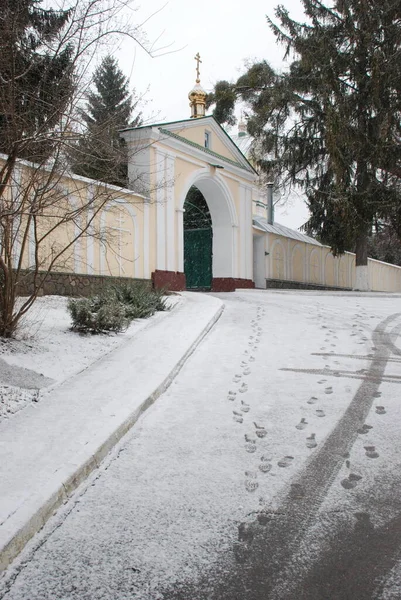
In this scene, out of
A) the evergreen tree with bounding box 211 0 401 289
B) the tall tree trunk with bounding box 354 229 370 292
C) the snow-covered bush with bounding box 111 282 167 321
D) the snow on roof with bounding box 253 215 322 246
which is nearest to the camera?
the snow-covered bush with bounding box 111 282 167 321

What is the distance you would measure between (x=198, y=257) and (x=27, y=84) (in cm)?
1745

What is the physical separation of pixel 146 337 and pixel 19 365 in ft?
8.51

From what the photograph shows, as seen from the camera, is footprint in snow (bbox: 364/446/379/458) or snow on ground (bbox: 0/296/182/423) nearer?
footprint in snow (bbox: 364/446/379/458)

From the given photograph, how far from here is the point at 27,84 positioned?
7141mm

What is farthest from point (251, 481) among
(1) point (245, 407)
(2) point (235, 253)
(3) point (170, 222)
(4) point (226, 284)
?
(2) point (235, 253)

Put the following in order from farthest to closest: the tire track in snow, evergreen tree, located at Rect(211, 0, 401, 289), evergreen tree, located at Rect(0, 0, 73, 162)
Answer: evergreen tree, located at Rect(211, 0, 401, 289)
evergreen tree, located at Rect(0, 0, 73, 162)
the tire track in snow

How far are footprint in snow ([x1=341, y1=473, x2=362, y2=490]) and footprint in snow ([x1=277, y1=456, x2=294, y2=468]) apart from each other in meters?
0.42

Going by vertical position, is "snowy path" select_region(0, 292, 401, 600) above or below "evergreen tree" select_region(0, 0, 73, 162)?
below

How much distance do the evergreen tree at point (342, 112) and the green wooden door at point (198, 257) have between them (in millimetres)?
5026

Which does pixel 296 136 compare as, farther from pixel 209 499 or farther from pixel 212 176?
pixel 209 499

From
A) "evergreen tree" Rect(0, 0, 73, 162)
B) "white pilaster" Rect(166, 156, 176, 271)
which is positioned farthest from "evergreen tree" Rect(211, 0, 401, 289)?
"evergreen tree" Rect(0, 0, 73, 162)

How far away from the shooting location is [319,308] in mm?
14016

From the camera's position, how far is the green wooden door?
24094 mm

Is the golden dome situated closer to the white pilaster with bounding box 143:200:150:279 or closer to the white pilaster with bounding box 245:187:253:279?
the white pilaster with bounding box 245:187:253:279
